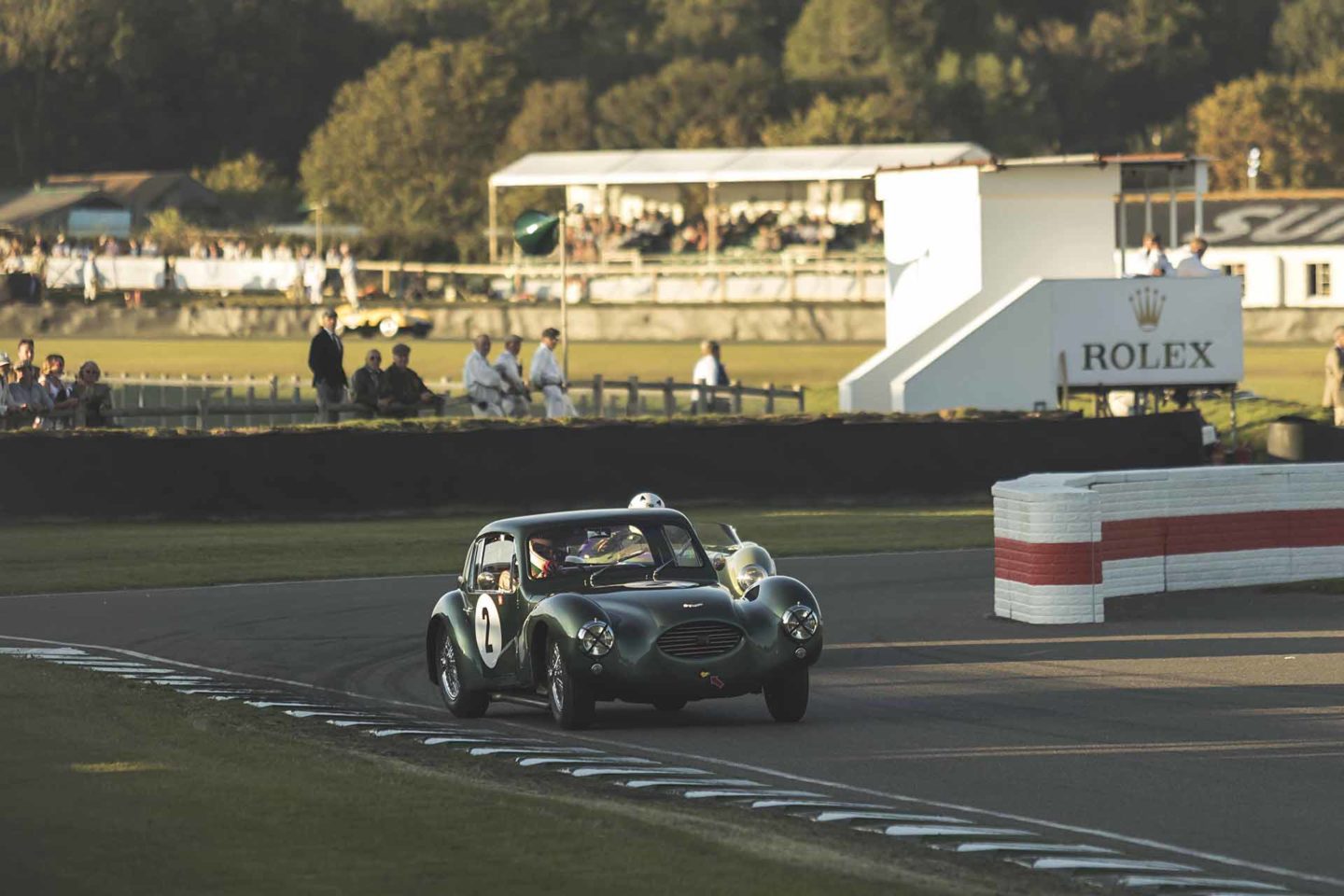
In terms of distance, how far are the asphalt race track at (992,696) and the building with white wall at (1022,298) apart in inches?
459

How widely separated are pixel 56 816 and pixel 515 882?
6.90 feet

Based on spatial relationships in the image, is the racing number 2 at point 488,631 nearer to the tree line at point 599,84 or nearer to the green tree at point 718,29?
the tree line at point 599,84

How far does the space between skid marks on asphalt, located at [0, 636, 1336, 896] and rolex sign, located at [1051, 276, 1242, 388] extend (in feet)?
63.4

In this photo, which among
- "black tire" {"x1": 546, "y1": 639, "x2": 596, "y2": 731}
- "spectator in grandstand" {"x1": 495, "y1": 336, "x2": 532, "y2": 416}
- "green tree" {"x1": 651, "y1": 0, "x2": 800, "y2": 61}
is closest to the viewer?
"black tire" {"x1": 546, "y1": 639, "x2": 596, "y2": 731}

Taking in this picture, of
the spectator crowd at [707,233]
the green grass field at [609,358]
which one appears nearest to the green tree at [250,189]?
the spectator crowd at [707,233]

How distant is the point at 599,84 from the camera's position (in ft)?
419

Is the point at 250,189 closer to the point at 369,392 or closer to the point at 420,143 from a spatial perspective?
the point at 420,143

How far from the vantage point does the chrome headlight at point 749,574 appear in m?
14.7

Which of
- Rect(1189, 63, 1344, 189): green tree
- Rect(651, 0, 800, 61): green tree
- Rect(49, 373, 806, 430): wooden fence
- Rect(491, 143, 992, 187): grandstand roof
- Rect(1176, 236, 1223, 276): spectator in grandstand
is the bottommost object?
Rect(49, 373, 806, 430): wooden fence

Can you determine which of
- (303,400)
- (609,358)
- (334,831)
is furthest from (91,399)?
(609,358)

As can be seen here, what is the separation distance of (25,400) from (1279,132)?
92149mm

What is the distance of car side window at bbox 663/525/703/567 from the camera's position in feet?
43.4

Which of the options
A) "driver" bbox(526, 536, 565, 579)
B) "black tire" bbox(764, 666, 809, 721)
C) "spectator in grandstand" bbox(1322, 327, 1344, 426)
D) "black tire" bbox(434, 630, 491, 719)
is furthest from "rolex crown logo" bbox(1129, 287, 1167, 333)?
"black tire" bbox(764, 666, 809, 721)

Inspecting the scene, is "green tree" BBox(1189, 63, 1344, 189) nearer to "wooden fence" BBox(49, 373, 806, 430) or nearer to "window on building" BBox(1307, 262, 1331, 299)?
"window on building" BBox(1307, 262, 1331, 299)
